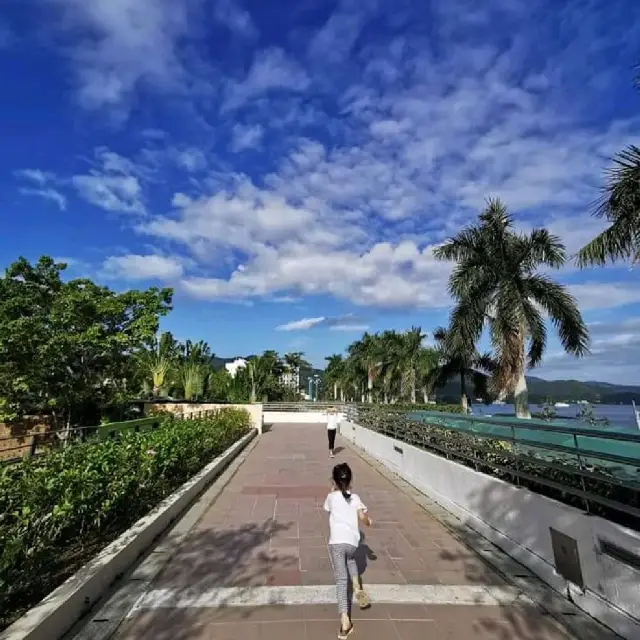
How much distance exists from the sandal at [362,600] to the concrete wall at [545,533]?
5.19ft

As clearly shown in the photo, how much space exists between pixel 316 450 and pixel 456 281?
7.83 meters

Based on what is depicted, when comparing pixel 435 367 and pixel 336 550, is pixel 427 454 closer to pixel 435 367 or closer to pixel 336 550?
pixel 336 550

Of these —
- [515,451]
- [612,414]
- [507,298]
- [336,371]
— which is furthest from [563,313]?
[336,371]

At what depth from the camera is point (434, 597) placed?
3924 mm

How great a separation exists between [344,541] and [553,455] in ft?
7.42

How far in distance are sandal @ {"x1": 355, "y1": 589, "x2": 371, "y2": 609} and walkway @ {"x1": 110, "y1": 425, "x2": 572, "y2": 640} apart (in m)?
0.06

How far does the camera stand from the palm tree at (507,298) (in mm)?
16000

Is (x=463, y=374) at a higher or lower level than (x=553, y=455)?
higher

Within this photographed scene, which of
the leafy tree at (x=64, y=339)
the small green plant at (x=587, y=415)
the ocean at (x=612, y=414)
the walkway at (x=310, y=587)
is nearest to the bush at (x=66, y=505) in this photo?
the walkway at (x=310, y=587)

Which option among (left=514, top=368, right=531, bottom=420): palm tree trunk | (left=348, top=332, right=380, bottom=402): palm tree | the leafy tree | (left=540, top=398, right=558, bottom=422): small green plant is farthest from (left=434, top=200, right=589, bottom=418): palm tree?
(left=348, top=332, right=380, bottom=402): palm tree

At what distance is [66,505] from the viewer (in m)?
3.78

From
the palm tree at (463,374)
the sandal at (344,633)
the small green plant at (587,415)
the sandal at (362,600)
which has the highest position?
the palm tree at (463,374)

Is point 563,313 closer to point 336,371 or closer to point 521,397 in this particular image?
point 521,397

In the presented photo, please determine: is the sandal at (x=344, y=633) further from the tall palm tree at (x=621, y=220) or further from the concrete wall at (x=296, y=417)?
the concrete wall at (x=296, y=417)
